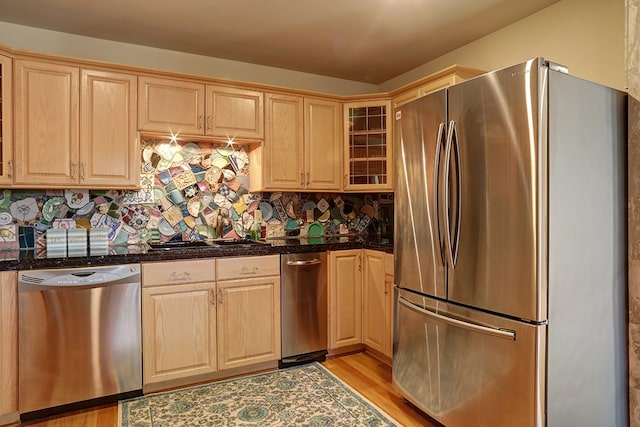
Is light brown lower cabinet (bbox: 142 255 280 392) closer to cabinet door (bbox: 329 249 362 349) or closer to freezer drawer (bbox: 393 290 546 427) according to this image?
cabinet door (bbox: 329 249 362 349)

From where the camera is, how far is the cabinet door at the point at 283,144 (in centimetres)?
331

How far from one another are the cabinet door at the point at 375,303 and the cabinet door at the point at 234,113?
4.48 feet

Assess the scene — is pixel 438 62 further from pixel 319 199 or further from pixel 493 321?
pixel 493 321

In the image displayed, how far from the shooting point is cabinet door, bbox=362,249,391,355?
305 centimetres

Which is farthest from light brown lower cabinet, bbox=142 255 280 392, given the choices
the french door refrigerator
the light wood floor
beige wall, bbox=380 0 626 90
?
beige wall, bbox=380 0 626 90

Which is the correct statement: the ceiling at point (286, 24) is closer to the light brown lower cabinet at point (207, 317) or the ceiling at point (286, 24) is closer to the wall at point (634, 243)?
the wall at point (634, 243)

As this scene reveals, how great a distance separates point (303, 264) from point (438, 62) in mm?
2107

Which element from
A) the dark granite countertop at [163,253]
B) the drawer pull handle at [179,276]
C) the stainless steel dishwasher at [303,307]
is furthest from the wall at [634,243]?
the drawer pull handle at [179,276]

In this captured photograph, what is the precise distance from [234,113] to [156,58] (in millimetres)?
793

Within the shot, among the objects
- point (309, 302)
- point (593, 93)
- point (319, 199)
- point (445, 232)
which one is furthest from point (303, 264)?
point (593, 93)

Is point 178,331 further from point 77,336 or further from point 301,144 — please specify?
point 301,144

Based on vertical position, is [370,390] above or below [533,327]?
below

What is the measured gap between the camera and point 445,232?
2074 millimetres

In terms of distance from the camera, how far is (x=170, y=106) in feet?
9.63
